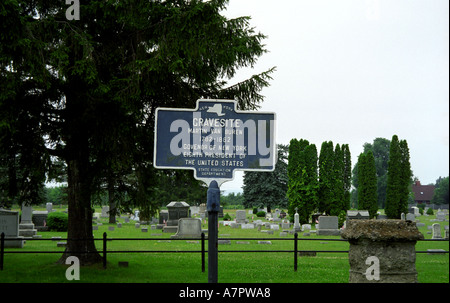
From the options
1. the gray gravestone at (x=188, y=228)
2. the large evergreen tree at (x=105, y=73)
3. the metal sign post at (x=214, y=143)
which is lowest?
the gray gravestone at (x=188, y=228)

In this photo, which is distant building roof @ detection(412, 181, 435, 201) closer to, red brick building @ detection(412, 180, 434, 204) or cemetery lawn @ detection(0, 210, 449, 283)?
red brick building @ detection(412, 180, 434, 204)

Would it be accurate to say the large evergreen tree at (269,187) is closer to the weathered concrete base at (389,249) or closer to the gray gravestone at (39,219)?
the gray gravestone at (39,219)

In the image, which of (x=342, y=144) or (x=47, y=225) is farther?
(x=342, y=144)

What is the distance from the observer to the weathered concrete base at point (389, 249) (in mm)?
→ 7410

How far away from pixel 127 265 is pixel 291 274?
15.1 ft

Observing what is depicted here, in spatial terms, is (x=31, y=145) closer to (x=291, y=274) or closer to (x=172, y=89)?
(x=172, y=89)

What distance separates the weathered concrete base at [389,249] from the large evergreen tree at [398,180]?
116 ft

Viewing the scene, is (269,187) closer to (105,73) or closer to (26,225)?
(26,225)

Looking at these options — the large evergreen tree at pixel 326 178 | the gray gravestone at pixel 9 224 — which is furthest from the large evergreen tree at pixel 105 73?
the large evergreen tree at pixel 326 178

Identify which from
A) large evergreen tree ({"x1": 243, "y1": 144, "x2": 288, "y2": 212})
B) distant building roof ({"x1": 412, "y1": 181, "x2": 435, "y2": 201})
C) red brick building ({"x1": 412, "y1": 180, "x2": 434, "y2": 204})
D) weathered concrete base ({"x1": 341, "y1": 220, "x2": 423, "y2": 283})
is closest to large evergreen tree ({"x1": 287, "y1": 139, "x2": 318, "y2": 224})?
large evergreen tree ({"x1": 243, "y1": 144, "x2": 288, "y2": 212})

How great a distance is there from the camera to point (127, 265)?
43.6 feet

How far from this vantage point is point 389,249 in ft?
24.5

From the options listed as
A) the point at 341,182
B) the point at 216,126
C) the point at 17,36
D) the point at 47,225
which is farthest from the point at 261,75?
the point at 341,182

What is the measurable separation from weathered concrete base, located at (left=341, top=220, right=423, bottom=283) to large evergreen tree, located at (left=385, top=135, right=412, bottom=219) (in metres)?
35.5
